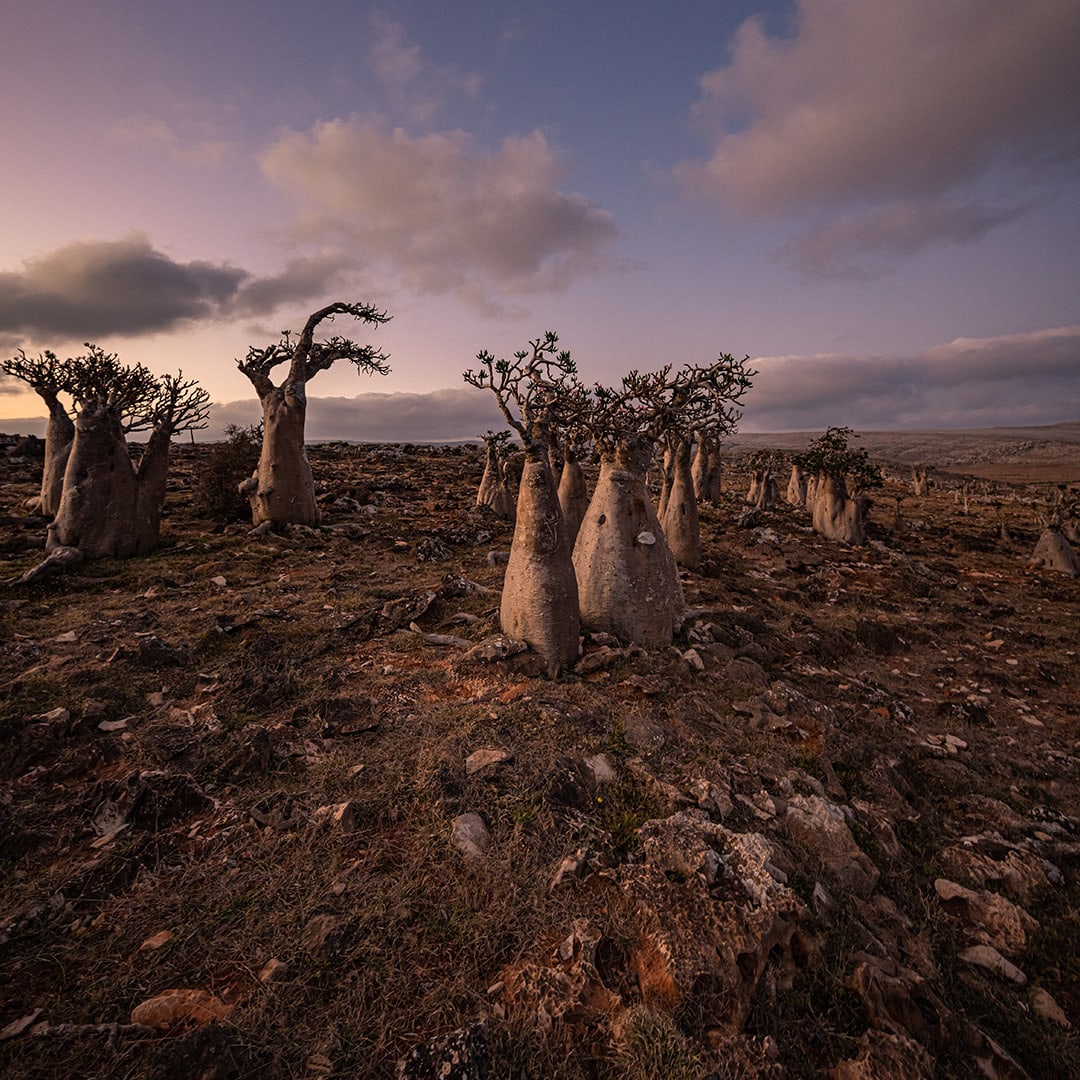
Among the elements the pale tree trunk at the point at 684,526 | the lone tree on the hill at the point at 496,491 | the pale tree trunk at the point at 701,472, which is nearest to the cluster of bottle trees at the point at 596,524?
the pale tree trunk at the point at 684,526

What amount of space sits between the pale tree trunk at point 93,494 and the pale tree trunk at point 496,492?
11.3 metres

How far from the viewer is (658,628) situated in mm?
7750

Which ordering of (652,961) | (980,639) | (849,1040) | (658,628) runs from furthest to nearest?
(980,639)
(658,628)
(652,961)
(849,1040)

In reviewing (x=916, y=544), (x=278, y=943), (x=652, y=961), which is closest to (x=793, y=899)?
(x=652, y=961)

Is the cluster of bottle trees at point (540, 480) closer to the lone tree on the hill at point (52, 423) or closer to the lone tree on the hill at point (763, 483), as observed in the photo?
the lone tree on the hill at point (52, 423)

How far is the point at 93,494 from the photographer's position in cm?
1110

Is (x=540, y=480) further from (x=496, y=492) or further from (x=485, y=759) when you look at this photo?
(x=496, y=492)

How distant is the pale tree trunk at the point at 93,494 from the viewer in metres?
11.0

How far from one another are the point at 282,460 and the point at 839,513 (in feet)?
68.2

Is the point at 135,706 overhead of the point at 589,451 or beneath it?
beneath

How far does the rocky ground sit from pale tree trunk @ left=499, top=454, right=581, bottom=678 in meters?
0.50

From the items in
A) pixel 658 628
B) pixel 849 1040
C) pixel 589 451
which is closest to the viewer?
pixel 849 1040

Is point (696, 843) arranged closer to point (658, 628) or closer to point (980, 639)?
point (658, 628)

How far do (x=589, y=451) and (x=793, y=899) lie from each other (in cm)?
745
